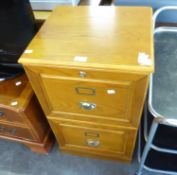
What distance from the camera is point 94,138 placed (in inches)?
42.1

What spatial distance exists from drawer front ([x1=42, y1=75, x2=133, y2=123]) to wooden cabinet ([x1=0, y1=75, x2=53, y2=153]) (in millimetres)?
176

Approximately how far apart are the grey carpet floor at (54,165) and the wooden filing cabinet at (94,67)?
317mm

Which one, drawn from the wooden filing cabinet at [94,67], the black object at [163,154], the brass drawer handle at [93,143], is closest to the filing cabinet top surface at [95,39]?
the wooden filing cabinet at [94,67]

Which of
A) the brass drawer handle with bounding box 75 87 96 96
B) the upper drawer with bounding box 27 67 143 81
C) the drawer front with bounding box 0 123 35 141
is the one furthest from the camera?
the drawer front with bounding box 0 123 35 141

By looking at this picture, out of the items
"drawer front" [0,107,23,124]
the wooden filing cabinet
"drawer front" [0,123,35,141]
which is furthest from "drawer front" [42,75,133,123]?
"drawer front" [0,123,35,141]

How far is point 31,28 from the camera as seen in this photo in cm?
94

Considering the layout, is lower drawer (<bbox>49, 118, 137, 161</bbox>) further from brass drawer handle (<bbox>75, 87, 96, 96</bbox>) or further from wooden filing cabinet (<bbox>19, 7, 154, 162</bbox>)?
brass drawer handle (<bbox>75, 87, 96, 96</bbox>)

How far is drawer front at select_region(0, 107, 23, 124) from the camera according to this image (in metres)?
1.02

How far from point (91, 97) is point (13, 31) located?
0.49 metres

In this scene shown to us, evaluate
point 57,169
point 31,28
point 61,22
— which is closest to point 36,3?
point 31,28

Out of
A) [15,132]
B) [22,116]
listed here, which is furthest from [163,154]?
[15,132]

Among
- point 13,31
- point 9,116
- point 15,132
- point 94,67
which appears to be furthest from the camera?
point 15,132

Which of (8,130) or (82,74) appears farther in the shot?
(8,130)

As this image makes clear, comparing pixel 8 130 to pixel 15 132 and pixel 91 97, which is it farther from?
pixel 91 97
